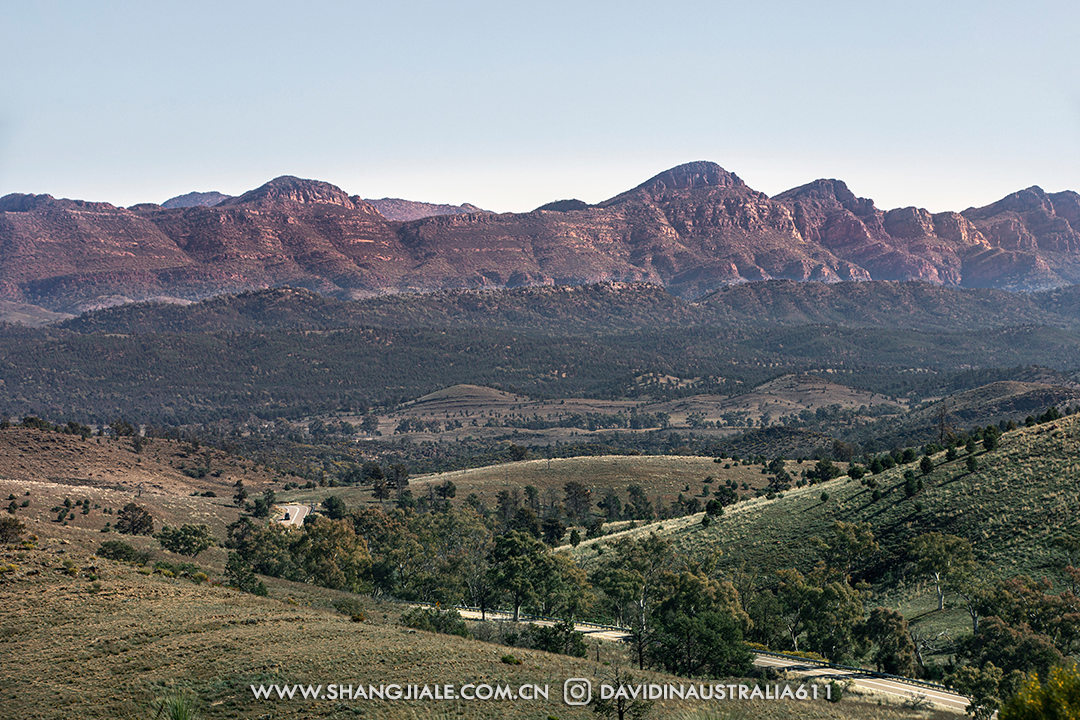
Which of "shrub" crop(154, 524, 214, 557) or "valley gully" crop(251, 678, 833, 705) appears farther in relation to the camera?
→ "shrub" crop(154, 524, 214, 557)

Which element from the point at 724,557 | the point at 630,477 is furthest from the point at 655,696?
the point at 630,477

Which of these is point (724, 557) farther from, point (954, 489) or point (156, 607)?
point (156, 607)

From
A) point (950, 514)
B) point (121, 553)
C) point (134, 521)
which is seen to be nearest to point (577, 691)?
point (121, 553)

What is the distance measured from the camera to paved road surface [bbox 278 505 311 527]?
113 m

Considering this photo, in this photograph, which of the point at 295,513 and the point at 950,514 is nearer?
the point at 950,514

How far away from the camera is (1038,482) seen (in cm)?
6875

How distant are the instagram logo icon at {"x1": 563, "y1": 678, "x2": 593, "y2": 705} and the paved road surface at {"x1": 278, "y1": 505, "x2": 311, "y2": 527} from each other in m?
81.3

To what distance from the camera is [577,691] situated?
3300 cm

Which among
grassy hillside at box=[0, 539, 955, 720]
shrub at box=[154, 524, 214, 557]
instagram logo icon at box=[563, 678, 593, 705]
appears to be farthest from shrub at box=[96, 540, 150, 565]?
instagram logo icon at box=[563, 678, 593, 705]

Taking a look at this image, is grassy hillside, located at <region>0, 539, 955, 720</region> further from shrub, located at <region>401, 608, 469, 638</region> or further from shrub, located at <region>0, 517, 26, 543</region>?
shrub, located at <region>0, 517, 26, 543</region>

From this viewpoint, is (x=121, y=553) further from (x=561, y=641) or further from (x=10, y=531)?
(x=561, y=641)

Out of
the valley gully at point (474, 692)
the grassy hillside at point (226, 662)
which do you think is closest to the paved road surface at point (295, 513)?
the grassy hillside at point (226, 662)

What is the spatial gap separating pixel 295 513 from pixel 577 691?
98.0m

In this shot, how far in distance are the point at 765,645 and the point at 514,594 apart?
19469 mm
